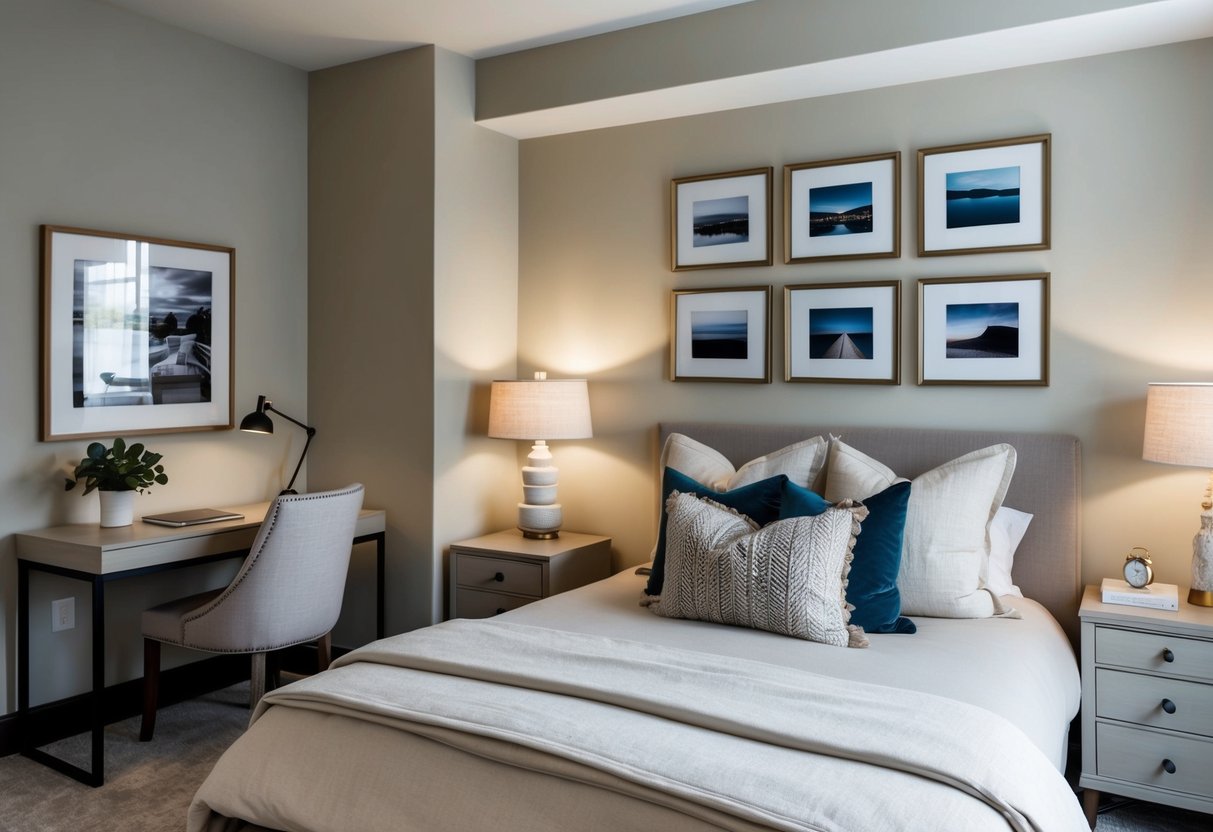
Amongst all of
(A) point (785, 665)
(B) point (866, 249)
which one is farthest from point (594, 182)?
(A) point (785, 665)

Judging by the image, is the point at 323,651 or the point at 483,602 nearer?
the point at 323,651

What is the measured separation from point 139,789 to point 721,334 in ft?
8.40

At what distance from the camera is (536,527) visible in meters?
Answer: 3.84

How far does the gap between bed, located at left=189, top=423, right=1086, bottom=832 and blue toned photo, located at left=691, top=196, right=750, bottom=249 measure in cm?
171

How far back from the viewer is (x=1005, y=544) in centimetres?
302

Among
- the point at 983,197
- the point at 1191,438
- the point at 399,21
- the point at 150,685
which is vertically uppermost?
the point at 399,21

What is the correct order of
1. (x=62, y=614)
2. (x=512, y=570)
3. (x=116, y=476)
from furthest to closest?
(x=512, y=570), (x=62, y=614), (x=116, y=476)

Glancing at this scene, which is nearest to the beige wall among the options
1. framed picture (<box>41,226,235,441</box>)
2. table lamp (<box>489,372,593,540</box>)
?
table lamp (<box>489,372,593,540</box>)

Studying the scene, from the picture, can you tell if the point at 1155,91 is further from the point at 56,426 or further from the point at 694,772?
the point at 56,426

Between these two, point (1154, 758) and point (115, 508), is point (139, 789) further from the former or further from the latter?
point (1154, 758)

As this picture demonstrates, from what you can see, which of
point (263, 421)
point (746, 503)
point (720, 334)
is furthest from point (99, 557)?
point (720, 334)

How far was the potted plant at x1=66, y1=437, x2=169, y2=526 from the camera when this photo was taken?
3.18 m

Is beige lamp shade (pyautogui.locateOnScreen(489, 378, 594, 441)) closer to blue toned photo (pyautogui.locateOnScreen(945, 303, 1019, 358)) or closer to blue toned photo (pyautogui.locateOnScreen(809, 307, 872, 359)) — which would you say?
blue toned photo (pyautogui.locateOnScreen(809, 307, 872, 359))

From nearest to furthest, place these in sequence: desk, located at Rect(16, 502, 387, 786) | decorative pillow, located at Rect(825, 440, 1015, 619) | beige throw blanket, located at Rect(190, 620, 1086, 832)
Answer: beige throw blanket, located at Rect(190, 620, 1086, 832) → decorative pillow, located at Rect(825, 440, 1015, 619) → desk, located at Rect(16, 502, 387, 786)
